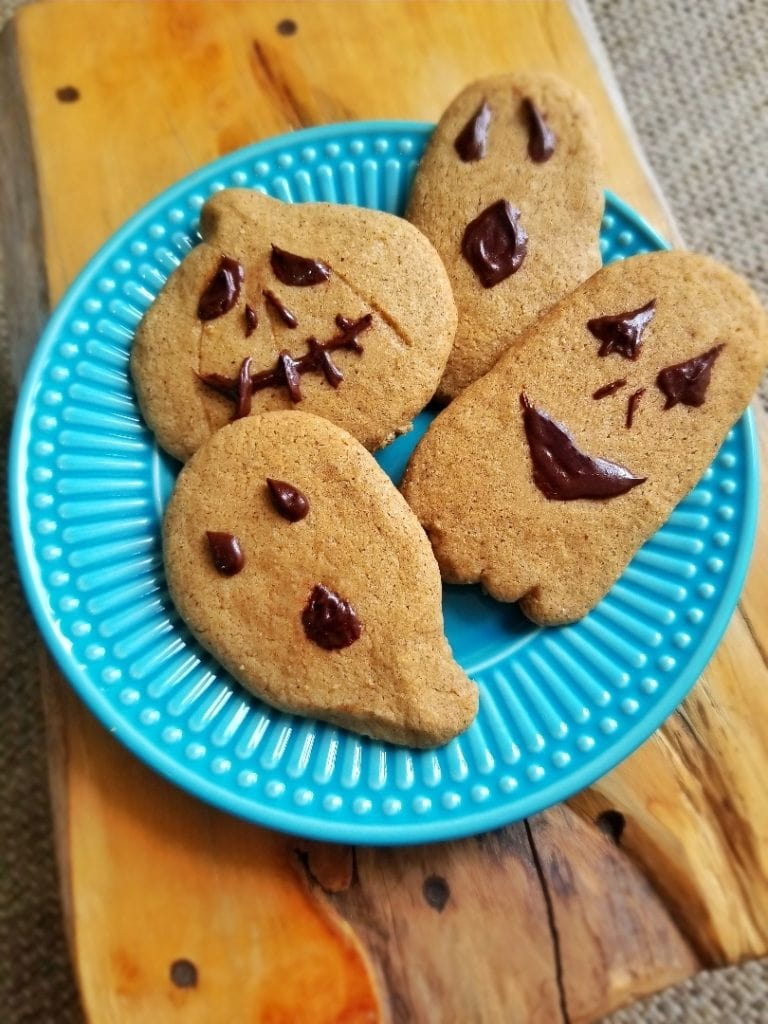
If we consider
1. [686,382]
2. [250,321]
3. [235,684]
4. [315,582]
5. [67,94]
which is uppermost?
[67,94]

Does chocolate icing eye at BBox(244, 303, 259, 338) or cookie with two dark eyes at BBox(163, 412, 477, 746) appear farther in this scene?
chocolate icing eye at BBox(244, 303, 259, 338)

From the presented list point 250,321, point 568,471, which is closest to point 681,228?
point 568,471

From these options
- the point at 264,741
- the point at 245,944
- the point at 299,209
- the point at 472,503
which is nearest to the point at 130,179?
the point at 299,209

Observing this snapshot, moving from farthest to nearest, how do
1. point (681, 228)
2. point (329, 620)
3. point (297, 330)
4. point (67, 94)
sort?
point (681, 228)
point (67, 94)
point (297, 330)
point (329, 620)

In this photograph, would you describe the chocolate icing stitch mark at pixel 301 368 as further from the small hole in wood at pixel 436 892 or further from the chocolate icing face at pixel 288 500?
the small hole in wood at pixel 436 892

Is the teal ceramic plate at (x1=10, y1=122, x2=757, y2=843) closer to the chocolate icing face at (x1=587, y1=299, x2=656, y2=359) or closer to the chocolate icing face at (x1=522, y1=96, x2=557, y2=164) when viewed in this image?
the chocolate icing face at (x1=587, y1=299, x2=656, y2=359)

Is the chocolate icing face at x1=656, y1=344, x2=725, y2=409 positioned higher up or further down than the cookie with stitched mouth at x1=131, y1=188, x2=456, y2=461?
further down

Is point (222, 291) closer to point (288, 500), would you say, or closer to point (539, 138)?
point (288, 500)

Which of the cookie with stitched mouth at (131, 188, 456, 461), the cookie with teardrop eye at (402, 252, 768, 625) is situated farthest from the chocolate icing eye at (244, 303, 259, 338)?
the cookie with teardrop eye at (402, 252, 768, 625)
